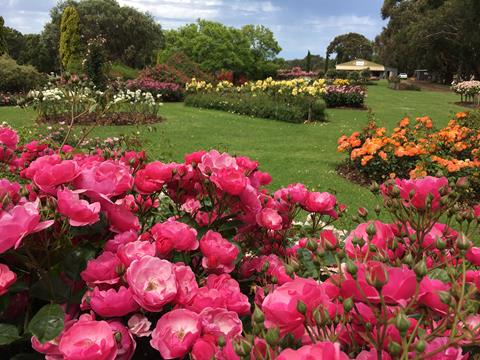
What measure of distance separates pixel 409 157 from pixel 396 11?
52.3 metres

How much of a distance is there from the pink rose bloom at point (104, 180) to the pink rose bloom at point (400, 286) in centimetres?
67

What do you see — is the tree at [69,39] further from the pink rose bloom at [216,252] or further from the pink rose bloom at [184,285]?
the pink rose bloom at [184,285]

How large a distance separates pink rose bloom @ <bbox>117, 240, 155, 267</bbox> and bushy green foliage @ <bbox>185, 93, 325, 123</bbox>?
15100 millimetres

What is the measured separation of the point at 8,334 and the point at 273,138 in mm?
11476

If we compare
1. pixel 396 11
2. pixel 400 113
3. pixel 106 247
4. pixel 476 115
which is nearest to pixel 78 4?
pixel 396 11

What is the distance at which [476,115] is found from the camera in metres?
9.72

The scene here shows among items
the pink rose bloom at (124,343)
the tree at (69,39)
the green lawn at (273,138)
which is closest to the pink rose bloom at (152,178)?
the pink rose bloom at (124,343)

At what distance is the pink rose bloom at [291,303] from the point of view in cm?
78

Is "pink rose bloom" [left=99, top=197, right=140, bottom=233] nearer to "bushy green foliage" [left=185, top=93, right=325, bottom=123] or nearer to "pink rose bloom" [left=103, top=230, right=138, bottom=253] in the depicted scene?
"pink rose bloom" [left=103, top=230, right=138, bottom=253]

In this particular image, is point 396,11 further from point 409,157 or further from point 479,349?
point 479,349

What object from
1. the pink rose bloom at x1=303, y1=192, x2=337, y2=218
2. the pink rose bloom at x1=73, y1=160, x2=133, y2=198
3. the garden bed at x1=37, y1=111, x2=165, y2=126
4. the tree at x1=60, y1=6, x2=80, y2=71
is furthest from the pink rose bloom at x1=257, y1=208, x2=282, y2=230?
the tree at x1=60, y1=6, x2=80, y2=71

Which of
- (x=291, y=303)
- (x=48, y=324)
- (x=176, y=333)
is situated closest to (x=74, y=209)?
(x=48, y=324)

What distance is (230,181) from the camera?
4.09 ft

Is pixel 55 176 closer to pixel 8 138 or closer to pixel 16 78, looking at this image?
pixel 8 138
